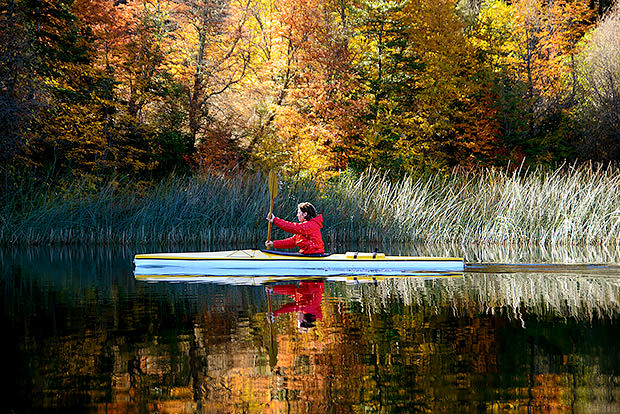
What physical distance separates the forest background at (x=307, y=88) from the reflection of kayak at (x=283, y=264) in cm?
1066

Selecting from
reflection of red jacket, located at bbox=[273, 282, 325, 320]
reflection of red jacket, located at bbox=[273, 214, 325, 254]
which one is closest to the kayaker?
reflection of red jacket, located at bbox=[273, 214, 325, 254]

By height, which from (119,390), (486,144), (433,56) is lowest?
(119,390)

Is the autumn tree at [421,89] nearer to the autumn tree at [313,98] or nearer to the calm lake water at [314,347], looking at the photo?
the autumn tree at [313,98]

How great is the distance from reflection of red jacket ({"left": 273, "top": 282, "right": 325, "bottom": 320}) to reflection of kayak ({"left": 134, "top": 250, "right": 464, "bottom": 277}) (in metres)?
0.76

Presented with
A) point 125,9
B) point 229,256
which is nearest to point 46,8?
point 125,9

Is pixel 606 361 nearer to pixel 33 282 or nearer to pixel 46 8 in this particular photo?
pixel 33 282

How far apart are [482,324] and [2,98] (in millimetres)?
14677

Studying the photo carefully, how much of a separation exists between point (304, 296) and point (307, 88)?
1656 cm

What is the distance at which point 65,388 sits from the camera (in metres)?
4.98

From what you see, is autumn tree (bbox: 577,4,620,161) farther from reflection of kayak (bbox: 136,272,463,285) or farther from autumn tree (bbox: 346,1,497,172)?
reflection of kayak (bbox: 136,272,463,285)

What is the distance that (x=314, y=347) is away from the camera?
6.04 meters

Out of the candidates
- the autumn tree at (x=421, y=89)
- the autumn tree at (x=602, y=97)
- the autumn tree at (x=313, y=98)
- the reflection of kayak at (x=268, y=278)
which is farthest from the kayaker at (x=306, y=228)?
the autumn tree at (x=602, y=97)

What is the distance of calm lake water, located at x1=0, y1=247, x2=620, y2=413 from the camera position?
4676 millimetres

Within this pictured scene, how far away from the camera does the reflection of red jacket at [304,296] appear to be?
7.96m
